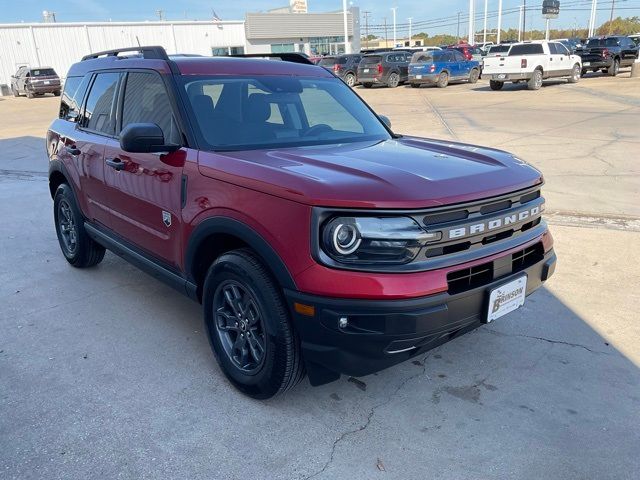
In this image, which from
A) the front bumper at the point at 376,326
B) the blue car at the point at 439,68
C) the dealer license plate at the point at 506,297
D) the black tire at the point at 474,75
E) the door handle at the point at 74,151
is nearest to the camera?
the front bumper at the point at 376,326

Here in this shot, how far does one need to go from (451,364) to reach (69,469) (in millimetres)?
2237

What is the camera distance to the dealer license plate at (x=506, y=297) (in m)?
2.81

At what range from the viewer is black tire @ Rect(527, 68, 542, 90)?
2228 cm

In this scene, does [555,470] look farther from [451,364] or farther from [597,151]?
[597,151]

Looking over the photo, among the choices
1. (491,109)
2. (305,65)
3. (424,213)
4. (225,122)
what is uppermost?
(305,65)

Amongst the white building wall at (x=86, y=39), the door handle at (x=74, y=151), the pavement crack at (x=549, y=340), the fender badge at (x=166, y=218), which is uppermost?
the white building wall at (x=86, y=39)

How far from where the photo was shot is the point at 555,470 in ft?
8.54

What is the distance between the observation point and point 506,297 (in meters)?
2.90

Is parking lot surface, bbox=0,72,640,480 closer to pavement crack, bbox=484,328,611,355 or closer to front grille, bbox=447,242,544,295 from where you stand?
pavement crack, bbox=484,328,611,355

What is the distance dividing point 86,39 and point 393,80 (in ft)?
111

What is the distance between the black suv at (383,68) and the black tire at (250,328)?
25512 millimetres

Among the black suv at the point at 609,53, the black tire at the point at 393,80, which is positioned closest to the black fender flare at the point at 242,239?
the black tire at the point at 393,80

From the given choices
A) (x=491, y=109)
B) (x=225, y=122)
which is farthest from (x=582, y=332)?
(x=491, y=109)

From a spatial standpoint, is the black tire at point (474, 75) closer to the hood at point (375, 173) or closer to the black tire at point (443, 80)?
the black tire at point (443, 80)
